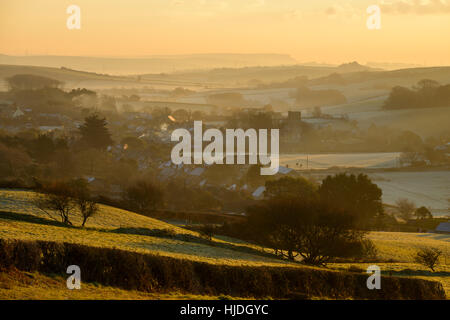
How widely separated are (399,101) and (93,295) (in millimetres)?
143455

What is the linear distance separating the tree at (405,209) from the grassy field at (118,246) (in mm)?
17150

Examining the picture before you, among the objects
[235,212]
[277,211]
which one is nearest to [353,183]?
[235,212]

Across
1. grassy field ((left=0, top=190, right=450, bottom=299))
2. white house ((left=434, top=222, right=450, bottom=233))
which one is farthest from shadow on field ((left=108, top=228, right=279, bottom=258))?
white house ((left=434, top=222, right=450, bottom=233))

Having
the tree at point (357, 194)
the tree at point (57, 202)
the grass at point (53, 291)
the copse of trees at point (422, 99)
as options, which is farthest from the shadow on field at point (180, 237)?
the copse of trees at point (422, 99)

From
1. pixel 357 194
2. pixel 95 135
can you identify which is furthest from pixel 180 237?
pixel 95 135

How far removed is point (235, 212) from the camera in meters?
45.8

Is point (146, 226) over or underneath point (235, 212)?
over

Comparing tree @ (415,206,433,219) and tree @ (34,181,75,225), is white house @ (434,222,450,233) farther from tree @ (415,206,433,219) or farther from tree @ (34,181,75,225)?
tree @ (34,181,75,225)

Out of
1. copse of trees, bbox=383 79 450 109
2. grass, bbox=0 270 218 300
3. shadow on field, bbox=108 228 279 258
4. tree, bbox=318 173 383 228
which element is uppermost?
copse of trees, bbox=383 79 450 109

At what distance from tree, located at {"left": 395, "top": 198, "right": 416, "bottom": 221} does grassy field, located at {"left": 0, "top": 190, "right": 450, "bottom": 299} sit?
56.3 feet

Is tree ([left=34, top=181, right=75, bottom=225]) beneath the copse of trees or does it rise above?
beneath

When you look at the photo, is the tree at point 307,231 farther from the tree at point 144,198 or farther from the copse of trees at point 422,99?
the copse of trees at point 422,99

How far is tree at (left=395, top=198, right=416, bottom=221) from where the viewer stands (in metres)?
50.8
